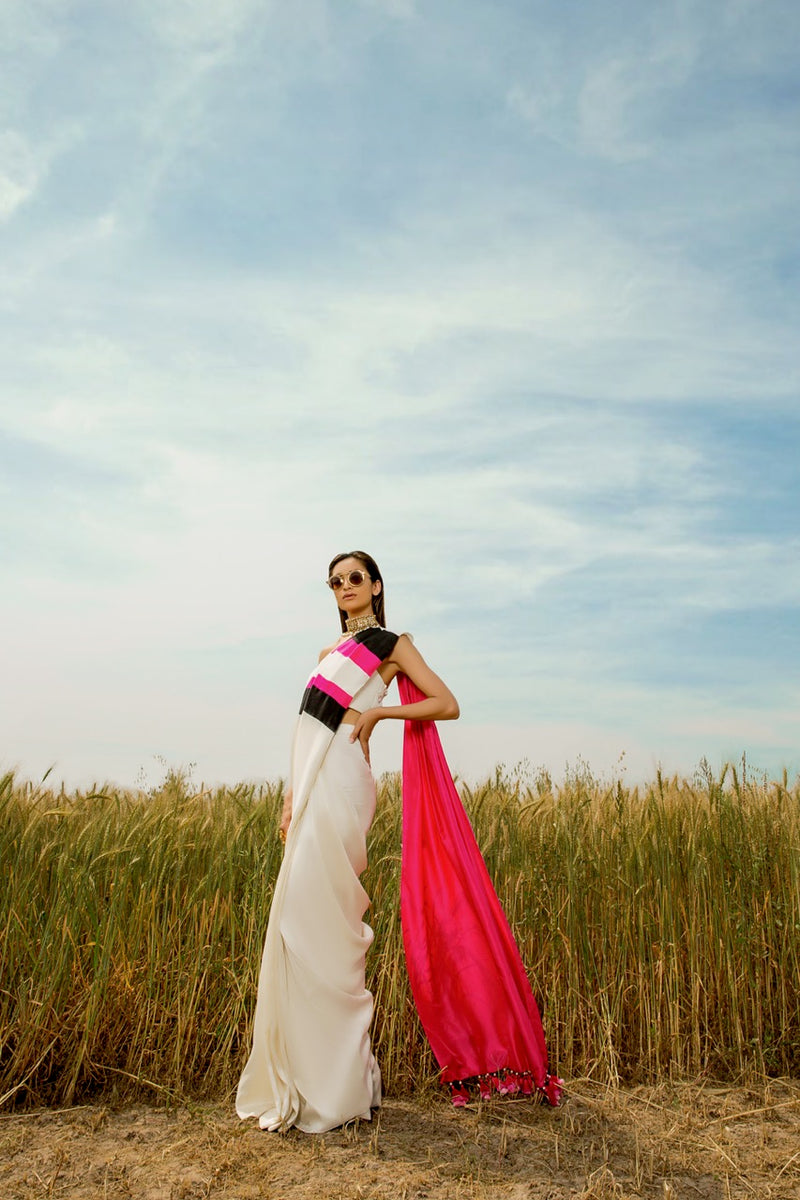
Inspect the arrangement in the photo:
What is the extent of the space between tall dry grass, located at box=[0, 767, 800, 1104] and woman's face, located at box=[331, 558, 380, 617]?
1184mm

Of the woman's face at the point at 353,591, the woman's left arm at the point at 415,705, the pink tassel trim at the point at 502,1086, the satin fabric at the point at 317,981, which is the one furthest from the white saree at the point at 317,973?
the woman's face at the point at 353,591

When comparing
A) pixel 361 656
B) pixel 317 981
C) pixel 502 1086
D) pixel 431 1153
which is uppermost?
pixel 361 656

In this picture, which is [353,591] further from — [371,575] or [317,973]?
[317,973]

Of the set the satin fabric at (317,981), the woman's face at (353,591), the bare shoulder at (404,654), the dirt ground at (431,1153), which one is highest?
the woman's face at (353,591)

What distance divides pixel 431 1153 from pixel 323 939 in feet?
2.69

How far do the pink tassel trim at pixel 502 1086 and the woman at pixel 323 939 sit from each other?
0.33m

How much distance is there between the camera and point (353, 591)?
3445 mm

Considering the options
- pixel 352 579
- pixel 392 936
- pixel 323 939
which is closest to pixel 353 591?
pixel 352 579

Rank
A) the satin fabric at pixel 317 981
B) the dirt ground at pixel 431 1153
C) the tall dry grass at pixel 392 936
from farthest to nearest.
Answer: the tall dry grass at pixel 392 936, the satin fabric at pixel 317 981, the dirt ground at pixel 431 1153

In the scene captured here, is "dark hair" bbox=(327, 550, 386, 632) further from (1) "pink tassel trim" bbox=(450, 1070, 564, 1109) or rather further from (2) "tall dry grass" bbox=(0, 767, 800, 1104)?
(1) "pink tassel trim" bbox=(450, 1070, 564, 1109)

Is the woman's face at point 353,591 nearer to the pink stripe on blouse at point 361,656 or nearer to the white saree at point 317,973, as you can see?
the pink stripe on blouse at point 361,656

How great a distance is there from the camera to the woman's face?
3.45 metres

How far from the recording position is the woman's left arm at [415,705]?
3.28 meters

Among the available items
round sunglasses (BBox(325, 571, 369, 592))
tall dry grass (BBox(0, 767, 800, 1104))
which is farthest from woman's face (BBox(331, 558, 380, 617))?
tall dry grass (BBox(0, 767, 800, 1104))
